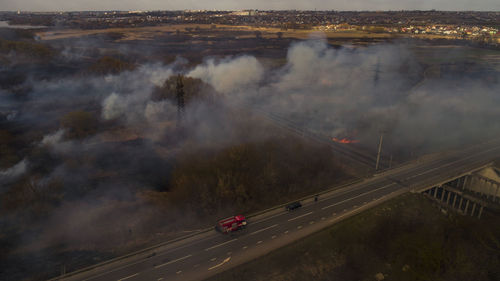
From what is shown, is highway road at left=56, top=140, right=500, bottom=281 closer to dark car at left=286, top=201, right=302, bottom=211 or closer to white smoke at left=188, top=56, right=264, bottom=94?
dark car at left=286, top=201, right=302, bottom=211

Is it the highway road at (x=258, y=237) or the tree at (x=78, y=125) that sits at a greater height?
the tree at (x=78, y=125)

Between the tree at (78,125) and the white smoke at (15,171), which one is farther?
the tree at (78,125)

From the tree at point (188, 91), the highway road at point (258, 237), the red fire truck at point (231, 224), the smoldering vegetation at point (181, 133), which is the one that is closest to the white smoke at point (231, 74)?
the smoldering vegetation at point (181, 133)

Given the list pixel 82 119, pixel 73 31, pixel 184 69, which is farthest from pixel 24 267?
pixel 73 31

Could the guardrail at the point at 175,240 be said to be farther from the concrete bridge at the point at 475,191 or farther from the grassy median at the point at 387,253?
the concrete bridge at the point at 475,191

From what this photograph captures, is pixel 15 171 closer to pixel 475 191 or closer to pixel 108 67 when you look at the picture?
pixel 108 67

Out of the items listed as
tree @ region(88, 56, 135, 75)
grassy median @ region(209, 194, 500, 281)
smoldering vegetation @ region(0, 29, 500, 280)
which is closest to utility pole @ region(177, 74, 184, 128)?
smoldering vegetation @ region(0, 29, 500, 280)

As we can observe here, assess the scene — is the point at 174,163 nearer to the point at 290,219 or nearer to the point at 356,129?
the point at 290,219
